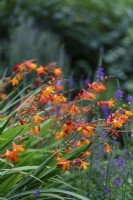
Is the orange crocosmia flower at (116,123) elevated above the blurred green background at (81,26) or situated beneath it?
situated beneath

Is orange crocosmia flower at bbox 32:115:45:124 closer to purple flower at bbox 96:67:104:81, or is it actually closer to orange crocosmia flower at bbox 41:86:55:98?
orange crocosmia flower at bbox 41:86:55:98

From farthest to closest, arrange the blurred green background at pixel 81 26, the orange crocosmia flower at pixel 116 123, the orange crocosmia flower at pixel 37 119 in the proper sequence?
the blurred green background at pixel 81 26, the orange crocosmia flower at pixel 37 119, the orange crocosmia flower at pixel 116 123

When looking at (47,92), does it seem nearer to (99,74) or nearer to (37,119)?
(37,119)

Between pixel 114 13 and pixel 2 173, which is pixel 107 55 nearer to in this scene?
pixel 114 13

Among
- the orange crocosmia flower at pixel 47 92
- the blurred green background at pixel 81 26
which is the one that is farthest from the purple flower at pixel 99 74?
the blurred green background at pixel 81 26

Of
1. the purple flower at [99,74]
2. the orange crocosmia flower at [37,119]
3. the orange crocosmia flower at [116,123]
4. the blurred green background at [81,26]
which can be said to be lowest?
the orange crocosmia flower at [116,123]

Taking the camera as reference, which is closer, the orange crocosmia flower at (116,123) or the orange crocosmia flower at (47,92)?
the orange crocosmia flower at (116,123)

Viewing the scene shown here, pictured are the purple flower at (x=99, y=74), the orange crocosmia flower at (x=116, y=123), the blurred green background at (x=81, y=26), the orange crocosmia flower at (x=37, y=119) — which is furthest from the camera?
the blurred green background at (x=81, y=26)

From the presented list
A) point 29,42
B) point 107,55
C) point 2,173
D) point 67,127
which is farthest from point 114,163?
point 107,55

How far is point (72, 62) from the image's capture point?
9336 millimetres

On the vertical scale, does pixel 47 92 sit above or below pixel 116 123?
above

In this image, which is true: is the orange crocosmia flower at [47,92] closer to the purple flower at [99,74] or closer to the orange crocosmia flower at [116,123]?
the orange crocosmia flower at [116,123]

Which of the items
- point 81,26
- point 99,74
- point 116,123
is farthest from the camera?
point 81,26

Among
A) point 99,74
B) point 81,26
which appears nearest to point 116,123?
point 99,74
